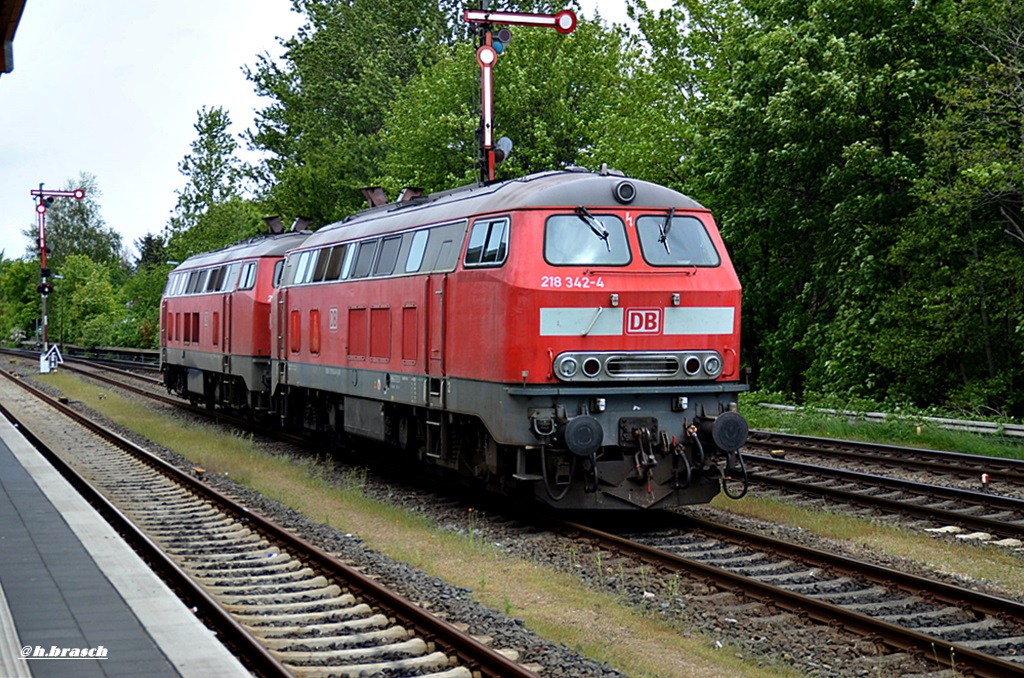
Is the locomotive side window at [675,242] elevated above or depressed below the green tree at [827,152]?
below

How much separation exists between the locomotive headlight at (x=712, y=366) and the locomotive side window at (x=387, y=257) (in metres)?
4.72

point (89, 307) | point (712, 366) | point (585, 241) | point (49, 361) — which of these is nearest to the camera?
point (585, 241)

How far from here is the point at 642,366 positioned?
11.7 m

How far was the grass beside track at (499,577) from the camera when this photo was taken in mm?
7520

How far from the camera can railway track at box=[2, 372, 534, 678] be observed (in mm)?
7207

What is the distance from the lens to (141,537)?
428 inches

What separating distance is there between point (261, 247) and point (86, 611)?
53.9 ft

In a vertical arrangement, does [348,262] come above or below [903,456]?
above

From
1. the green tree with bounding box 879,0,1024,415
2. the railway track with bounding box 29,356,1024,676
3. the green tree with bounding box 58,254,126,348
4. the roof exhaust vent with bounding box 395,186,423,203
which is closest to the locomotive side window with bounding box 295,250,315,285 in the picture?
the roof exhaust vent with bounding box 395,186,423,203

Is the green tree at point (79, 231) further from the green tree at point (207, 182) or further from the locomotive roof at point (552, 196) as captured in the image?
the locomotive roof at point (552, 196)

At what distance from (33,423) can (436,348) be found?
14939mm

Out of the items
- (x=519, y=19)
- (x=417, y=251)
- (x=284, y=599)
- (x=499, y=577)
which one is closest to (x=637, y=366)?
(x=499, y=577)

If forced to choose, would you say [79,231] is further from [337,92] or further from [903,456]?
[903,456]

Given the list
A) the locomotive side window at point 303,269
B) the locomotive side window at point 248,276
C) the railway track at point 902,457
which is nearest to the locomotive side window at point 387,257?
the locomotive side window at point 303,269
